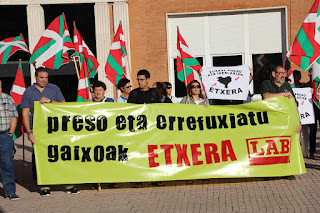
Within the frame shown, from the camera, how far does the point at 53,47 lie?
33.0ft

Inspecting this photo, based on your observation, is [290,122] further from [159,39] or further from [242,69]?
[159,39]

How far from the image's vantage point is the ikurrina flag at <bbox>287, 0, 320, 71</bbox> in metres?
9.66

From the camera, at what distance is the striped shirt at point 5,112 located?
800cm

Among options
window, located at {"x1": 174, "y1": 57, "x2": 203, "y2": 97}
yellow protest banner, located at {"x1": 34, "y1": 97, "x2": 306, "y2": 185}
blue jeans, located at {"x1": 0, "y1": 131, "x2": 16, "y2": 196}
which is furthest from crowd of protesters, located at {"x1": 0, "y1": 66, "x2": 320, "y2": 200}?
window, located at {"x1": 174, "y1": 57, "x2": 203, "y2": 97}

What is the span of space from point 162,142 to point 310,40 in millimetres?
3587

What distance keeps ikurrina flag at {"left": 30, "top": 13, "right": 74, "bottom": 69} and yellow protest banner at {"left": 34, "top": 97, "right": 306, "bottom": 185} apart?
6.29ft

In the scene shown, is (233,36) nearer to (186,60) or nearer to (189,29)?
(189,29)

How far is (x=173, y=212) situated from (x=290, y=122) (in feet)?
9.35

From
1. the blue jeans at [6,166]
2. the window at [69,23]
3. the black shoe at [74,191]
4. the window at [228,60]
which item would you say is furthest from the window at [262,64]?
the blue jeans at [6,166]

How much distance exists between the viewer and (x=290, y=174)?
27.3 ft

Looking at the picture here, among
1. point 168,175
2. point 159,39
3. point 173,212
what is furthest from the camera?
point 159,39

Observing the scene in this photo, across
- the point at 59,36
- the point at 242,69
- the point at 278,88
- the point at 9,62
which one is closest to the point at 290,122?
the point at 278,88

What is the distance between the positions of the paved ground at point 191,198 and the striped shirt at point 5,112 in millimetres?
1162

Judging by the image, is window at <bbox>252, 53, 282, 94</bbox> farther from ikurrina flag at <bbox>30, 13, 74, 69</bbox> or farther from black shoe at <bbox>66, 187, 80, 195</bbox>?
black shoe at <bbox>66, 187, 80, 195</bbox>
